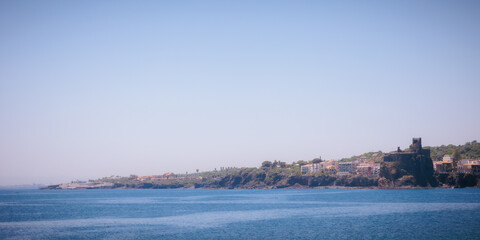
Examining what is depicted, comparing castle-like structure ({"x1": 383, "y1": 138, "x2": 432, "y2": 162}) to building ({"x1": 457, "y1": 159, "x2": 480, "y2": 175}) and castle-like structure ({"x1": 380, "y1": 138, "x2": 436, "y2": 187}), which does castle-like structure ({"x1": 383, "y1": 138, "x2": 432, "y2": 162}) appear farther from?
building ({"x1": 457, "y1": 159, "x2": 480, "y2": 175})

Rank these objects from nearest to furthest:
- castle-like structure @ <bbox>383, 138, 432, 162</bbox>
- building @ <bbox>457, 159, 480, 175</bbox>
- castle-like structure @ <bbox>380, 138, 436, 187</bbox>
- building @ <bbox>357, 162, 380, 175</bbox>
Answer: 1. building @ <bbox>457, 159, 480, 175</bbox>
2. castle-like structure @ <bbox>380, 138, 436, 187</bbox>
3. castle-like structure @ <bbox>383, 138, 432, 162</bbox>
4. building @ <bbox>357, 162, 380, 175</bbox>

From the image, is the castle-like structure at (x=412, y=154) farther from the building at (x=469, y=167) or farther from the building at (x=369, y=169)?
the building at (x=369, y=169)

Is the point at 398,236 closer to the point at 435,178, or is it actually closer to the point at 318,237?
the point at 318,237

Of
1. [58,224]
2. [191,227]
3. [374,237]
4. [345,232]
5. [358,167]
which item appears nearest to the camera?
[374,237]

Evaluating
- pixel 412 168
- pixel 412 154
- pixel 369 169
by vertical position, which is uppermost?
pixel 412 154

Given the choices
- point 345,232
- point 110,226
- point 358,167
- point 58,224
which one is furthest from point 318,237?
point 358,167

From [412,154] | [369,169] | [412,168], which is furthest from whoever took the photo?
[369,169]

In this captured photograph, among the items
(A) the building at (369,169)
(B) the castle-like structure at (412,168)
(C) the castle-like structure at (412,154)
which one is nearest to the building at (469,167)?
(B) the castle-like structure at (412,168)

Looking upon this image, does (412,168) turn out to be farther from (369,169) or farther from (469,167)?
(369,169)

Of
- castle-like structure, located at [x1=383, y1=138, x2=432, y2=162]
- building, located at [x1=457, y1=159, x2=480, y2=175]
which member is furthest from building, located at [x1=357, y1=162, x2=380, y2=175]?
building, located at [x1=457, y1=159, x2=480, y2=175]

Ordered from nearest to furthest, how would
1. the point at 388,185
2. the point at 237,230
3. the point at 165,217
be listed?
1. the point at 237,230
2. the point at 165,217
3. the point at 388,185

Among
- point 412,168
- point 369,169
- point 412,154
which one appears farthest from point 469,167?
point 369,169

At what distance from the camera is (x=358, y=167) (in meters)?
197

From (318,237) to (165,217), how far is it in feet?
107
